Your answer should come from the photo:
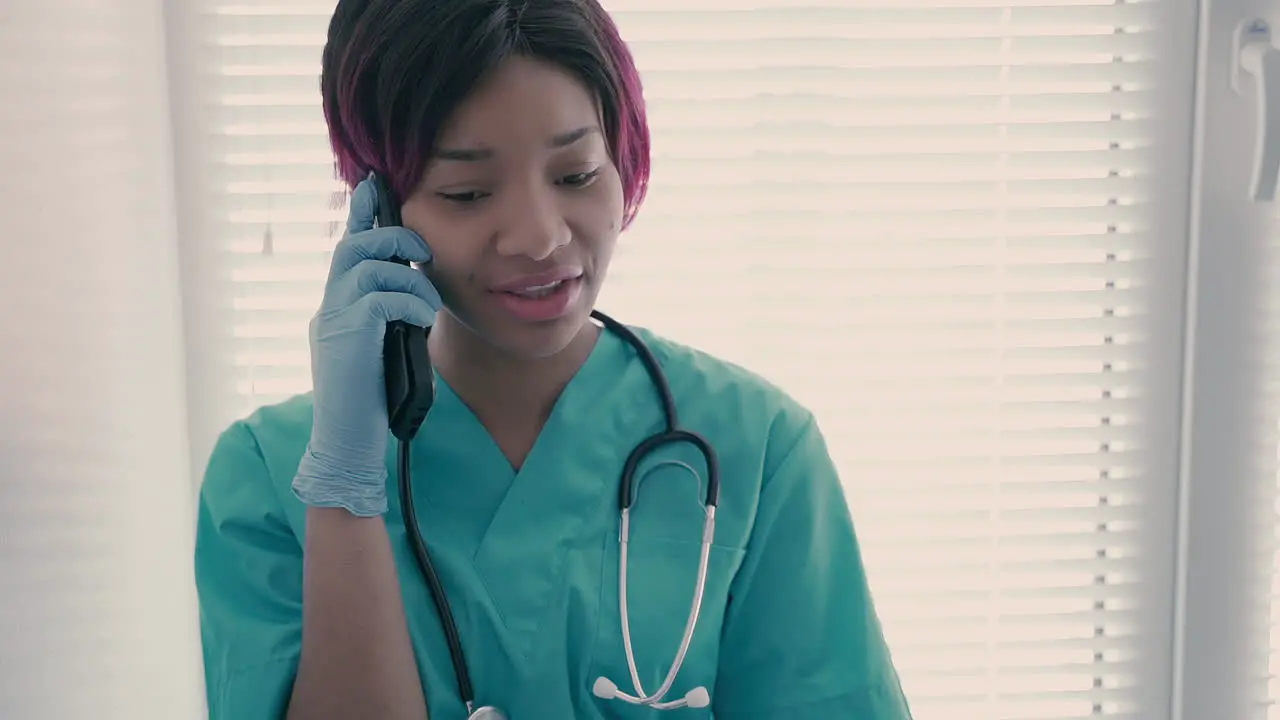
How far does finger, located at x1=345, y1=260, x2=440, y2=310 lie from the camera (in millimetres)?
984

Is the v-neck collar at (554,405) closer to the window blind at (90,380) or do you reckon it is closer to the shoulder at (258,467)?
the shoulder at (258,467)

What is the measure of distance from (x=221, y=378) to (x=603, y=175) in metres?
0.70

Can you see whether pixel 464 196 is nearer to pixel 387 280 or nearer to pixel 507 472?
pixel 387 280

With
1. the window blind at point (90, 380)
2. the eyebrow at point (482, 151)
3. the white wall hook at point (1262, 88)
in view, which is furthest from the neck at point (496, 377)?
the white wall hook at point (1262, 88)

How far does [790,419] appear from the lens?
3.73 feet

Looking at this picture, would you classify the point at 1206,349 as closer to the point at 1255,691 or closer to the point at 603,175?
the point at 1255,691

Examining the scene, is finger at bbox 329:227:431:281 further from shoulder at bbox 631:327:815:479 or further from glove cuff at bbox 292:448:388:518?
shoulder at bbox 631:327:815:479

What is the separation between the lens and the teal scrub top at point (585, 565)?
3.36ft

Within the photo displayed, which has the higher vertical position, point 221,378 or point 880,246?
point 880,246

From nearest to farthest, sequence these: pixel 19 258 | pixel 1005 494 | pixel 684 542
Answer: pixel 19 258
pixel 684 542
pixel 1005 494

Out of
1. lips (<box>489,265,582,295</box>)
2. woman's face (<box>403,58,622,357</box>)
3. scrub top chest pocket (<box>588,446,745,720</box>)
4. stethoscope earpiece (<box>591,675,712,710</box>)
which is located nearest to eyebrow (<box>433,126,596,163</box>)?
woman's face (<box>403,58,622,357</box>)

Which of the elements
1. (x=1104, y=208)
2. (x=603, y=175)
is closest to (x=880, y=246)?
(x=1104, y=208)

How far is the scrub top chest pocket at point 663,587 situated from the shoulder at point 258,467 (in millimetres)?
308

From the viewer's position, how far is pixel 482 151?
94 cm
